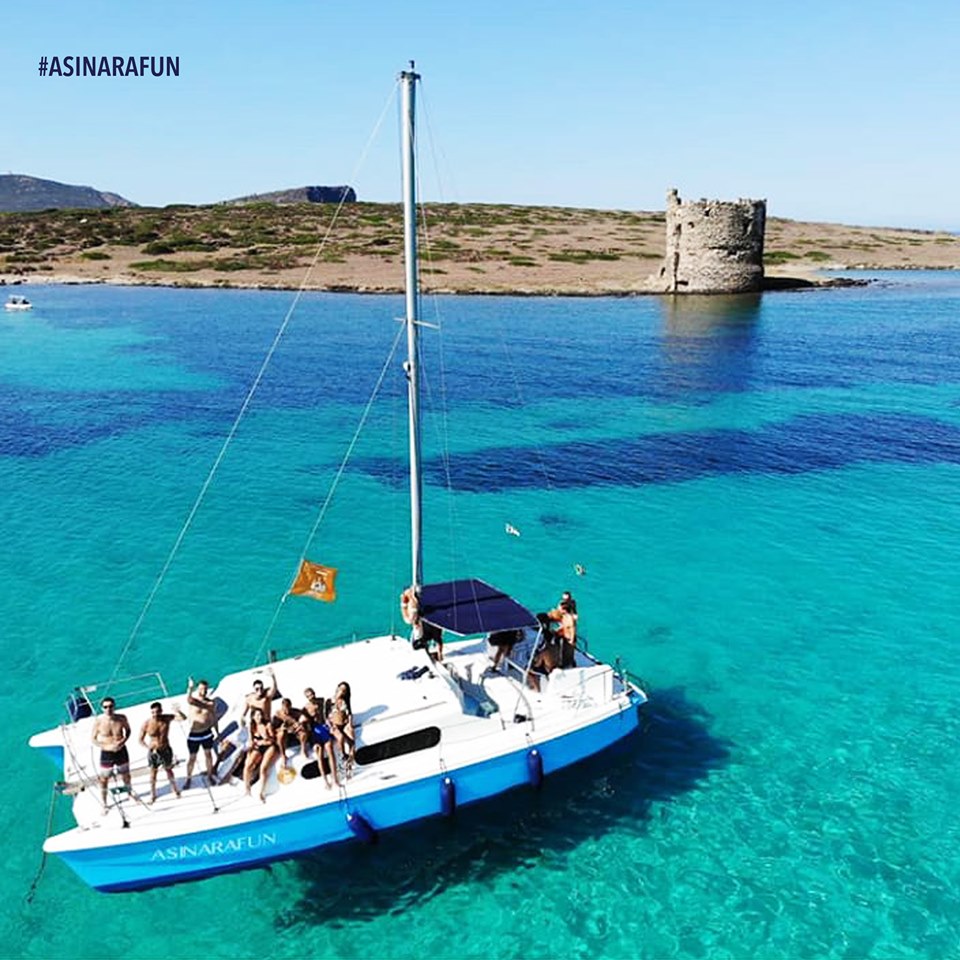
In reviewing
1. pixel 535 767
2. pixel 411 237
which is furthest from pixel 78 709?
pixel 411 237

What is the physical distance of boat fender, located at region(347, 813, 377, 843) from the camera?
13.8 m

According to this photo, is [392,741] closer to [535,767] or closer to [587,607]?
[535,767]

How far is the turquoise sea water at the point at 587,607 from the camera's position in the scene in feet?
45.3

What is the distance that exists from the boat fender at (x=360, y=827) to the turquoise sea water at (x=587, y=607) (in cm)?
95

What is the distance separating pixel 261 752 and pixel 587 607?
11709 millimetres

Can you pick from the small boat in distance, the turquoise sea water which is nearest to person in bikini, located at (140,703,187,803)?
the turquoise sea water

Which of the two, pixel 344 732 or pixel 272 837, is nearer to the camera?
pixel 272 837

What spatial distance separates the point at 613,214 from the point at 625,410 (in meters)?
137

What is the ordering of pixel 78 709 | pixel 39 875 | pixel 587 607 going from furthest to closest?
pixel 587 607 → pixel 78 709 → pixel 39 875

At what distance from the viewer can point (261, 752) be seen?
14008 mm

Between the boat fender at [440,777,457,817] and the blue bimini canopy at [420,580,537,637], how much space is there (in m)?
2.69

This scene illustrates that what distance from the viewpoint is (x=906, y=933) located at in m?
13.3

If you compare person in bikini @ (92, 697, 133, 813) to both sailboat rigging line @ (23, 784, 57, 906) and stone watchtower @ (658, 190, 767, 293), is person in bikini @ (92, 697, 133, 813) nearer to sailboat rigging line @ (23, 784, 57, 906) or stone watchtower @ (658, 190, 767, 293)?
sailboat rigging line @ (23, 784, 57, 906)

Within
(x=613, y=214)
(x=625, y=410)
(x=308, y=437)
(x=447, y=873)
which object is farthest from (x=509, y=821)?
(x=613, y=214)
